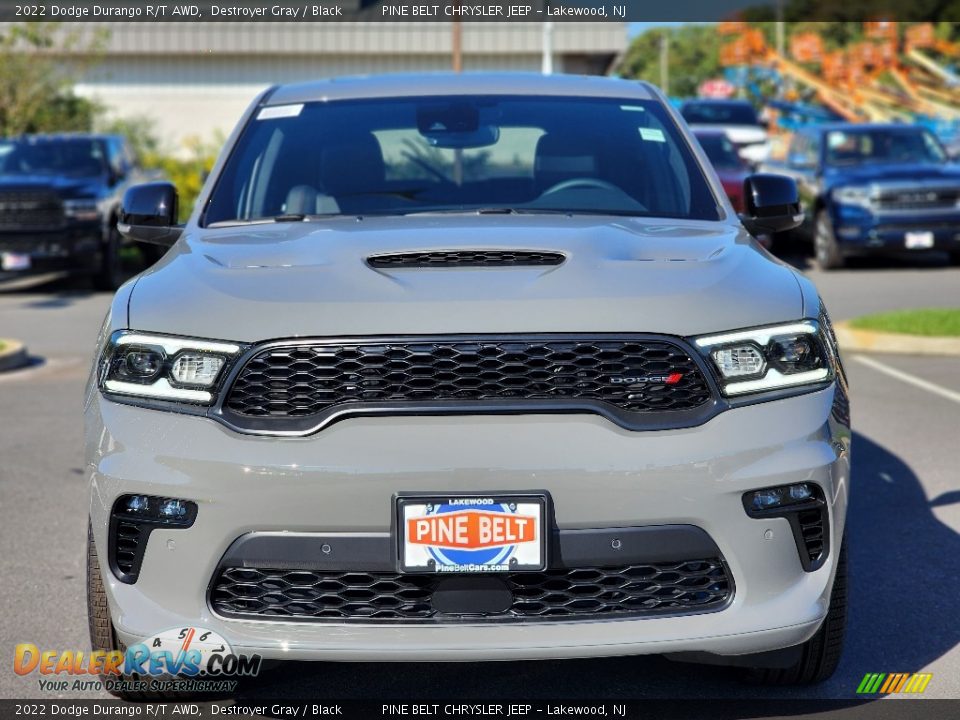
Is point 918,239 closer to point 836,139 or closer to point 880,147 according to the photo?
point 880,147

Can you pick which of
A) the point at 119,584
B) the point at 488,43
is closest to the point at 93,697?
the point at 119,584

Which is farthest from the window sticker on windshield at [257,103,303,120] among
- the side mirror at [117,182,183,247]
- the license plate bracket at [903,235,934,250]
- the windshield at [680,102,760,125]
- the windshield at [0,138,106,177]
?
the windshield at [680,102,760,125]

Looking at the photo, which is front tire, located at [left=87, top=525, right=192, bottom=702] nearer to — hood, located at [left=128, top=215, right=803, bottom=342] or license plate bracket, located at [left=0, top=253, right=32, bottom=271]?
hood, located at [left=128, top=215, right=803, bottom=342]

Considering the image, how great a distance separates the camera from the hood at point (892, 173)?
1772cm

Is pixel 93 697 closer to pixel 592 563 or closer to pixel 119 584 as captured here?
pixel 119 584

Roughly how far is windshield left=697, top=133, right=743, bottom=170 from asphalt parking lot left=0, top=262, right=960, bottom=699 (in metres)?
8.72

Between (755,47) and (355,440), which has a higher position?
(355,440)

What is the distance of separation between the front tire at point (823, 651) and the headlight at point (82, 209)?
1419 cm

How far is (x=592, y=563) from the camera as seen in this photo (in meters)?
3.42

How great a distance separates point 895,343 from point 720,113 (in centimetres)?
1608

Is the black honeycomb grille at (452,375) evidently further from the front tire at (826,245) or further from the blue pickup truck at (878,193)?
the front tire at (826,245)

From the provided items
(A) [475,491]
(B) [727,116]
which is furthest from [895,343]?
(B) [727,116]

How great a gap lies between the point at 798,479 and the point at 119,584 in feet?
5.50

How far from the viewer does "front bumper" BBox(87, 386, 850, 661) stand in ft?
11.1
